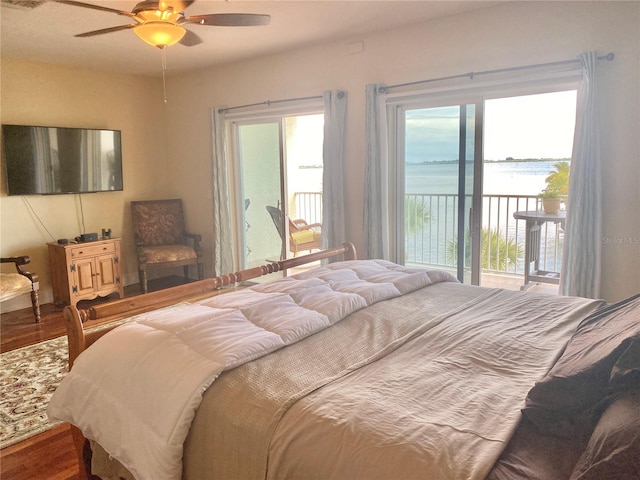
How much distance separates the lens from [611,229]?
321 centimetres

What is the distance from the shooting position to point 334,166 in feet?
14.5

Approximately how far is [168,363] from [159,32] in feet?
6.33

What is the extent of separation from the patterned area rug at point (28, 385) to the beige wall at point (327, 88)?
5.82ft

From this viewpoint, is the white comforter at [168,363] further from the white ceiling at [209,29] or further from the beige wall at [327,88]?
the white ceiling at [209,29]

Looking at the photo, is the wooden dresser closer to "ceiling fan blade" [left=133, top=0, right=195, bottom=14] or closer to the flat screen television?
the flat screen television

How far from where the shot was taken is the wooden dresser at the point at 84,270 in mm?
4879

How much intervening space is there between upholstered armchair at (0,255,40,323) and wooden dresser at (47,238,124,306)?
40 cm

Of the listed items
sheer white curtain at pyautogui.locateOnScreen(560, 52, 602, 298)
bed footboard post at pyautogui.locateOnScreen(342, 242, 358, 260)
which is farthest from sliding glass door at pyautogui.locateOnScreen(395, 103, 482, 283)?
bed footboard post at pyautogui.locateOnScreen(342, 242, 358, 260)

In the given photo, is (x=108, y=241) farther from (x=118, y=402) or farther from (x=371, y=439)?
(x=371, y=439)

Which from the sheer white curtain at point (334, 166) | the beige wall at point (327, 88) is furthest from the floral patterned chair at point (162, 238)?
the sheer white curtain at point (334, 166)

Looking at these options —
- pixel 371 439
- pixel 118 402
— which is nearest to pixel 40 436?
pixel 118 402

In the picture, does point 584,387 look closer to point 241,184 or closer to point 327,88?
point 327,88

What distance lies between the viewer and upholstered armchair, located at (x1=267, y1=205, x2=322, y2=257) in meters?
5.39

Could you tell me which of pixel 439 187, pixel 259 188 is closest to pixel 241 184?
pixel 259 188
